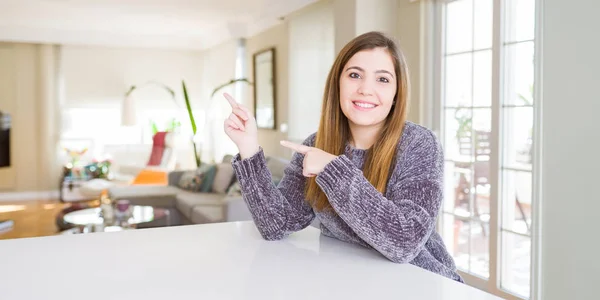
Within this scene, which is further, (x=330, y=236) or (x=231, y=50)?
(x=231, y=50)

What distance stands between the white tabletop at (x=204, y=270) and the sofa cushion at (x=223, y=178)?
456 centimetres

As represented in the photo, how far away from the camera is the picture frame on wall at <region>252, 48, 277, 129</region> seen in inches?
271

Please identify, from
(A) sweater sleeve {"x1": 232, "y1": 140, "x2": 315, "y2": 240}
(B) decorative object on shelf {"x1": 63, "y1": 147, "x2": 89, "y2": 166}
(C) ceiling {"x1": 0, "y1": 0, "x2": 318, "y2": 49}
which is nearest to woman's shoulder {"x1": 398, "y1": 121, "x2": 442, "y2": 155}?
(A) sweater sleeve {"x1": 232, "y1": 140, "x2": 315, "y2": 240}

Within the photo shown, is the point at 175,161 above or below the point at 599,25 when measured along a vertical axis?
below

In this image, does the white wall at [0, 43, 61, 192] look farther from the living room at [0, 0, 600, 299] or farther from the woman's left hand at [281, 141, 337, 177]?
the woman's left hand at [281, 141, 337, 177]

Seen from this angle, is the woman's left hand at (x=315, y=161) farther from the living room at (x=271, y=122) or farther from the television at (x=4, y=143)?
the television at (x=4, y=143)

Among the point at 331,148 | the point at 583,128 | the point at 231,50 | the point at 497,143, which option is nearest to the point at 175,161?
the point at 231,50

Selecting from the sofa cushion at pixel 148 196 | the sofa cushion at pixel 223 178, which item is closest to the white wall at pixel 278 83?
the sofa cushion at pixel 223 178

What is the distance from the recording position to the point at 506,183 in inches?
139

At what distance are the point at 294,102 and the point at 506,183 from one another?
327 centimetres

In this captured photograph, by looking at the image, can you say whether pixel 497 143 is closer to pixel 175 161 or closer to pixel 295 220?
pixel 295 220

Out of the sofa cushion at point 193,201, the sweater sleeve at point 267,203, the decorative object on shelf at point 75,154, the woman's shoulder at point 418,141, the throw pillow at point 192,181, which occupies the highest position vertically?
the woman's shoulder at point 418,141

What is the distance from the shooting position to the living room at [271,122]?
61.7 inches

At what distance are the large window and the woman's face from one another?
1929mm
